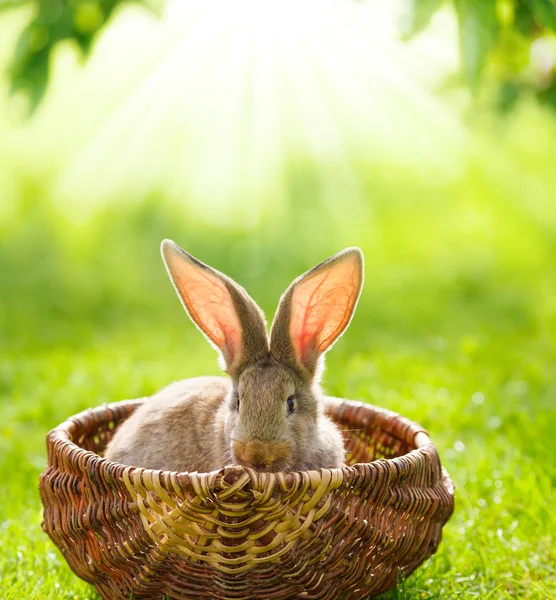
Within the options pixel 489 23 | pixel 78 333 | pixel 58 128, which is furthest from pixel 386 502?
pixel 58 128

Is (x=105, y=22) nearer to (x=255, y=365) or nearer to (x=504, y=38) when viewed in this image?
(x=255, y=365)

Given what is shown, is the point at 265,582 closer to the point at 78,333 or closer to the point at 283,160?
the point at 78,333

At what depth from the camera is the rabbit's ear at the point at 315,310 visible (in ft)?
9.62

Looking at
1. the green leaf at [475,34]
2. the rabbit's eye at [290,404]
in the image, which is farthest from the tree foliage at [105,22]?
the rabbit's eye at [290,404]

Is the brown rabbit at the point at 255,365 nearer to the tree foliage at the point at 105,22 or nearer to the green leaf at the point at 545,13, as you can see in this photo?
the tree foliage at the point at 105,22

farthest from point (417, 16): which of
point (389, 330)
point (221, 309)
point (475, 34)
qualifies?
point (389, 330)

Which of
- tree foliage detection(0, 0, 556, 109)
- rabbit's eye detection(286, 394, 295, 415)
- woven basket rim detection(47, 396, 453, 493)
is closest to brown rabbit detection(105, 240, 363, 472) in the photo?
rabbit's eye detection(286, 394, 295, 415)

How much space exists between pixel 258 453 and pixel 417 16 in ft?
4.38

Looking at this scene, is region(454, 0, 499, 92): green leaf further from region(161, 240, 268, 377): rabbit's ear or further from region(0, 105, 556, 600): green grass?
region(0, 105, 556, 600): green grass

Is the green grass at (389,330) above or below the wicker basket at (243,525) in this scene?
below

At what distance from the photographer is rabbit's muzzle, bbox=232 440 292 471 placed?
2.65 m

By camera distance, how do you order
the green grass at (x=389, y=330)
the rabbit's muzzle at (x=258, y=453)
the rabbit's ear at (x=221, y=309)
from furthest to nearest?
the green grass at (x=389, y=330)
the rabbit's ear at (x=221, y=309)
the rabbit's muzzle at (x=258, y=453)

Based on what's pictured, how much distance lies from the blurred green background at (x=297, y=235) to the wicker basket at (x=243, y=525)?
31 centimetres

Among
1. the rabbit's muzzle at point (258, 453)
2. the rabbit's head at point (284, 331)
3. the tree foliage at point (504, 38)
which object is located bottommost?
the rabbit's muzzle at point (258, 453)
